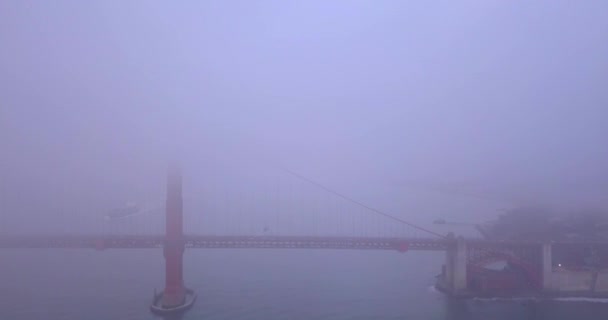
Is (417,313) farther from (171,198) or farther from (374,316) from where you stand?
(171,198)

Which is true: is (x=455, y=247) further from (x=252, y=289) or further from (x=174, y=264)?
(x=174, y=264)

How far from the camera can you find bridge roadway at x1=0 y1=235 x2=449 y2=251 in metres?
12.4

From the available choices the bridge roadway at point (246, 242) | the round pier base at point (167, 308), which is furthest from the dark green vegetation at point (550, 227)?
the round pier base at point (167, 308)

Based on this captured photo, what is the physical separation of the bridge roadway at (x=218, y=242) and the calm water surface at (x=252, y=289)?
0.86 metres

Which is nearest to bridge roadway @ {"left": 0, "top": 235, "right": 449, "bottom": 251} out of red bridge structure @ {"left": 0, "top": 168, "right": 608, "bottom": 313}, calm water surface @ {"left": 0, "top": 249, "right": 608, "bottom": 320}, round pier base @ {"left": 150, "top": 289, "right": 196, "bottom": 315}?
red bridge structure @ {"left": 0, "top": 168, "right": 608, "bottom": 313}

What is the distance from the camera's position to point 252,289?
11.8 m

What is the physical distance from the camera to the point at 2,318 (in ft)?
29.9

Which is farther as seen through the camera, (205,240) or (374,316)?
(205,240)

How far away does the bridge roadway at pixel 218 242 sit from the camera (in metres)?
12.4

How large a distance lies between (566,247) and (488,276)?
291 cm

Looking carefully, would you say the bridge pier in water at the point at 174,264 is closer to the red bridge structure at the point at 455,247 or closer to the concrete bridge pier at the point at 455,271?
the red bridge structure at the point at 455,247

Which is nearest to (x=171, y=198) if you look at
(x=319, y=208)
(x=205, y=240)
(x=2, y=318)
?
(x=205, y=240)

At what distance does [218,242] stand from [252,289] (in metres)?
1.82

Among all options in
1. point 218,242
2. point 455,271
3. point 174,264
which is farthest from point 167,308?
point 455,271
